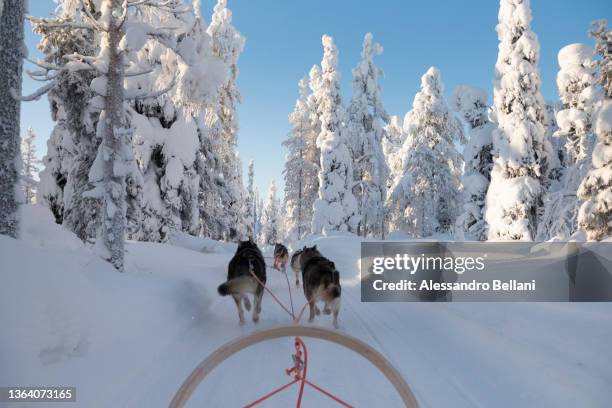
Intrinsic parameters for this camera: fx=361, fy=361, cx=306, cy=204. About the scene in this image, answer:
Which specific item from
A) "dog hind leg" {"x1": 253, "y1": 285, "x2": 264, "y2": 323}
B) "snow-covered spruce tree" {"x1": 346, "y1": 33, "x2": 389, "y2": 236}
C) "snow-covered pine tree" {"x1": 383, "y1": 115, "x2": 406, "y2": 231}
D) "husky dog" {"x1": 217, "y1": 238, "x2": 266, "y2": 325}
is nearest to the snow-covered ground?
"dog hind leg" {"x1": 253, "y1": 285, "x2": 264, "y2": 323}

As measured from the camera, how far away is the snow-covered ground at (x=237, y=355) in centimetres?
354

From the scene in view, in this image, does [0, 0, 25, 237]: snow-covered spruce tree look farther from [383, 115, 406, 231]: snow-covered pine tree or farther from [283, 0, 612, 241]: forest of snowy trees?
[383, 115, 406, 231]: snow-covered pine tree

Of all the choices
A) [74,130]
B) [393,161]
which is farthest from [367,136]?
[74,130]

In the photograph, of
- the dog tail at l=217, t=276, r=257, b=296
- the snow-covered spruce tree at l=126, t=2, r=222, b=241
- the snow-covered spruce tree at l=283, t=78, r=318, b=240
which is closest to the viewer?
Answer: the dog tail at l=217, t=276, r=257, b=296

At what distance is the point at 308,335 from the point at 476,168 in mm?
24933

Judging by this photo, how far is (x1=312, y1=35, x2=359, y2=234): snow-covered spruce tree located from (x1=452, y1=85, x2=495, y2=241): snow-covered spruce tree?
8375 millimetres

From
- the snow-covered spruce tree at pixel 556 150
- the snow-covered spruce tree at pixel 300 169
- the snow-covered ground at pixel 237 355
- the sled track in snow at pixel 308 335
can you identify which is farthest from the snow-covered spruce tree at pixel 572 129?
the snow-covered spruce tree at pixel 300 169

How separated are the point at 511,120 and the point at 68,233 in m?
18.4

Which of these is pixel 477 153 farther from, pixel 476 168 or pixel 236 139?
pixel 236 139

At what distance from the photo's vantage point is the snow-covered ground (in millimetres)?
3543

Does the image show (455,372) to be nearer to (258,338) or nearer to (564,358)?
(564,358)

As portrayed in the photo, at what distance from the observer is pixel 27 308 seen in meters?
3.59

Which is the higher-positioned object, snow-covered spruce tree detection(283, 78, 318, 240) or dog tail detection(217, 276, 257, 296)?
snow-covered spruce tree detection(283, 78, 318, 240)

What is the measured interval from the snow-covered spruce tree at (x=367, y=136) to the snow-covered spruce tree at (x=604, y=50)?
19.3 meters
